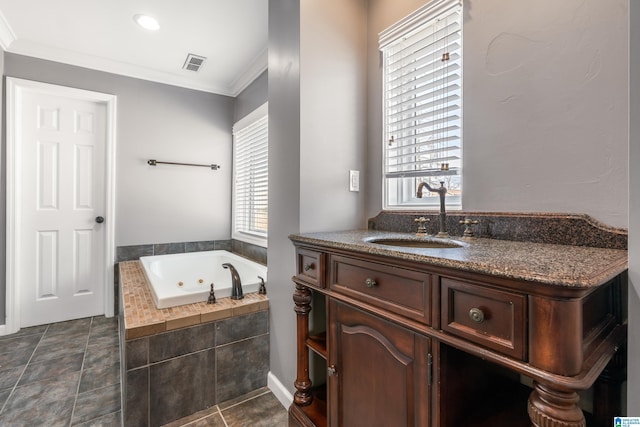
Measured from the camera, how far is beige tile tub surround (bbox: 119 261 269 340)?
4.72 feet

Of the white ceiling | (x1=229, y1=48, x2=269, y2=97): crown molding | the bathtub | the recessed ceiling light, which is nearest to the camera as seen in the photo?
the white ceiling

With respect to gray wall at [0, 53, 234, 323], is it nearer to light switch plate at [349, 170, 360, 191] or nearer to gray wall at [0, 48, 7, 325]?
gray wall at [0, 48, 7, 325]

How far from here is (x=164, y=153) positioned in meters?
3.09

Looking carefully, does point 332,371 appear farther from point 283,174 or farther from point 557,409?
point 283,174

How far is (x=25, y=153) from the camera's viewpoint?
8.42 ft

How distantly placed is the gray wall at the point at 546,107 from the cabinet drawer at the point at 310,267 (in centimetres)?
69

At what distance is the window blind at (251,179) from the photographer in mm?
2854

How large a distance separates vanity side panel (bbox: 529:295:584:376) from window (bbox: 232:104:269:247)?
2311mm

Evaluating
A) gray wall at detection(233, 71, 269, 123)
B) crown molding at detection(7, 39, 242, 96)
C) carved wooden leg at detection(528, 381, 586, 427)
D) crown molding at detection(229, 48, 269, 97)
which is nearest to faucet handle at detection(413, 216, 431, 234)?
carved wooden leg at detection(528, 381, 586, 427)

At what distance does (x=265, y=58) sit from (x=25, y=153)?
2279 millimetres

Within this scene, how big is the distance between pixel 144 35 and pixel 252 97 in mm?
1008

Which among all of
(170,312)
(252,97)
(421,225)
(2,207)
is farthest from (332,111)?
(2,207)

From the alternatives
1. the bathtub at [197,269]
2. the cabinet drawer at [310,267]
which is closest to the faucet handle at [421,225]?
the cabinet drawer at [310,267]

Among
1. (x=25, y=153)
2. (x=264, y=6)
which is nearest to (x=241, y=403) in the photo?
(x=264, y=6)
